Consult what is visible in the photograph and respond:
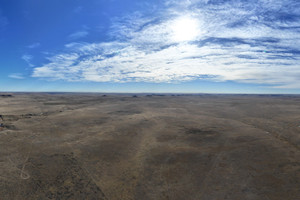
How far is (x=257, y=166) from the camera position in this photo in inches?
567

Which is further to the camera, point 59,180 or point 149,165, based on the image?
point 149,165

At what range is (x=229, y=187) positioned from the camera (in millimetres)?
11633

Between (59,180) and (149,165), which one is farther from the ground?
(149,165)

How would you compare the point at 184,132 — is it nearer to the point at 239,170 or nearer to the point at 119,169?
the point at 239,170

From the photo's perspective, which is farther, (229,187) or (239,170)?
(239,170)

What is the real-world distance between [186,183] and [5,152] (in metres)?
18.4

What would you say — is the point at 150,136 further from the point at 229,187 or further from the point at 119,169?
the point at 229,187

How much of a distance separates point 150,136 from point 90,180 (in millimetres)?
11795

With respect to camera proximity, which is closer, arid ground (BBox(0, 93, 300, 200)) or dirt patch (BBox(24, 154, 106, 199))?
dirt patch (BBox(24, 154, 106, 199))

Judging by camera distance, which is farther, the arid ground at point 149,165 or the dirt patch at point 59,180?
the arid ground at point 149,165

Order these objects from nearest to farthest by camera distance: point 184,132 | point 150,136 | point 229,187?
point 229,187
point 150,136
point 184,132

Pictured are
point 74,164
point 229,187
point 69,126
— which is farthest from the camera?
point 69,126

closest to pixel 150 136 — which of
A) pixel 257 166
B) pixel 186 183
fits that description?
pixel 186 183

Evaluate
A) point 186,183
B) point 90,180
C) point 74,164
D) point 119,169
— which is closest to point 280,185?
point 186,183
